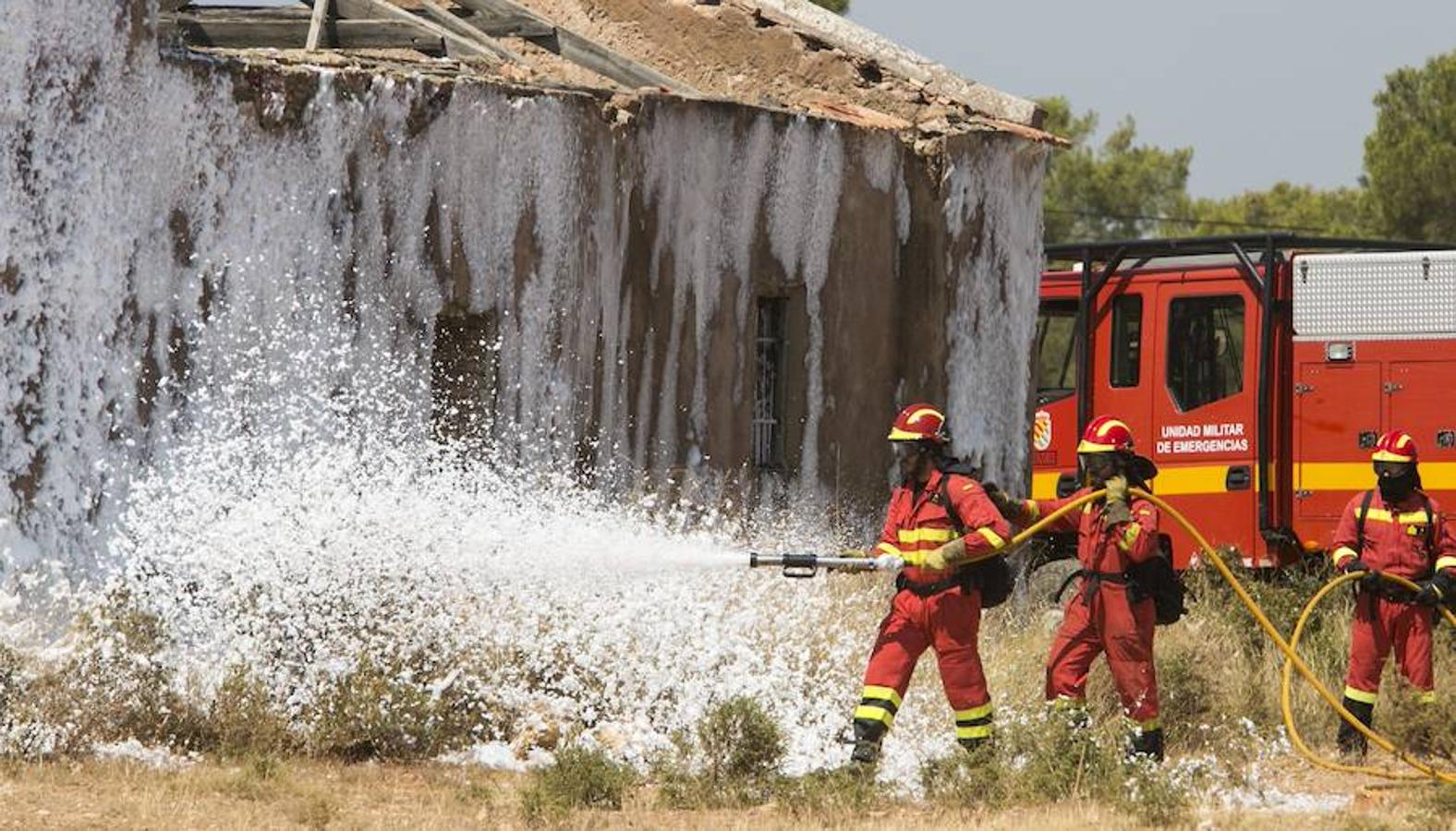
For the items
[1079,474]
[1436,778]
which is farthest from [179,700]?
[1079,474]

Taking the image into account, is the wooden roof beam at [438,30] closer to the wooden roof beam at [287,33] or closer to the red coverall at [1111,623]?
the wooden roof beam at [287,33]

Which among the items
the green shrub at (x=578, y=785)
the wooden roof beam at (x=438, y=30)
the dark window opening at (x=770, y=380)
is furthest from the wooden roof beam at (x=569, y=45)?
the green shrub at (x=578, y=785)

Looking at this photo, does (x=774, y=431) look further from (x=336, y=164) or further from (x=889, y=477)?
(x=336, y=164)

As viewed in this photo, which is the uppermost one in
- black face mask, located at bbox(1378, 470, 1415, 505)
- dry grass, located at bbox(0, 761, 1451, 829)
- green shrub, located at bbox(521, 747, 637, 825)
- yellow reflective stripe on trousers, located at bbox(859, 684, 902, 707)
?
black face mask, located at bbox(1378, 470, 1415, 505)

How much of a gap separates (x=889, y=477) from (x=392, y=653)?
429 centimetres

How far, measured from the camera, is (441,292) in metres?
14.1

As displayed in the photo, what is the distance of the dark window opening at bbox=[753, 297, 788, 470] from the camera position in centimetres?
1598

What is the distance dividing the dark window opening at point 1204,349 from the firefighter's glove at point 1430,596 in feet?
15.8

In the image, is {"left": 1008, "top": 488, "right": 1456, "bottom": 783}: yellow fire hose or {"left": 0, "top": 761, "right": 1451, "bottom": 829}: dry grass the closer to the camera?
{"left": 0, "top": 761, "right": 1451, "bottom": 829}: dry grass

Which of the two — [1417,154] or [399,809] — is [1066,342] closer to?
[399,809]

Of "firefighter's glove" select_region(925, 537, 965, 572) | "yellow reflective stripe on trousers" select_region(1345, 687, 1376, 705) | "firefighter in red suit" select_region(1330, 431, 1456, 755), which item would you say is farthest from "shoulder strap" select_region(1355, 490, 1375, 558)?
"firefighter's glove" select_region(925, 537, 965, 572)

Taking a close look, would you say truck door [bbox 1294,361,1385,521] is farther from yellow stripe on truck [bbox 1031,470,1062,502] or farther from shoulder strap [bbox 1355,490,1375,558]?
shoulder strap [bbox 1355,490,1375,558]

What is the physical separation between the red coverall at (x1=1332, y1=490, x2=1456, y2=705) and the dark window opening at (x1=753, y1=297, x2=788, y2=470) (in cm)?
376

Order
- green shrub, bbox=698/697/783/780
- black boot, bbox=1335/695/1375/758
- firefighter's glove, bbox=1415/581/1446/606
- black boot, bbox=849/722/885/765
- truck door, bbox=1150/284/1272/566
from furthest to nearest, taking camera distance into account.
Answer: truck door, bbox=1150/284/1272/566 → black boot, bbox=1335/695/1375/758 → firefighter's glove, bbox=1415/581/1446/606 → green shrub, bbox=698/697/783/780 → black boot, bbox=849/722/885/765
